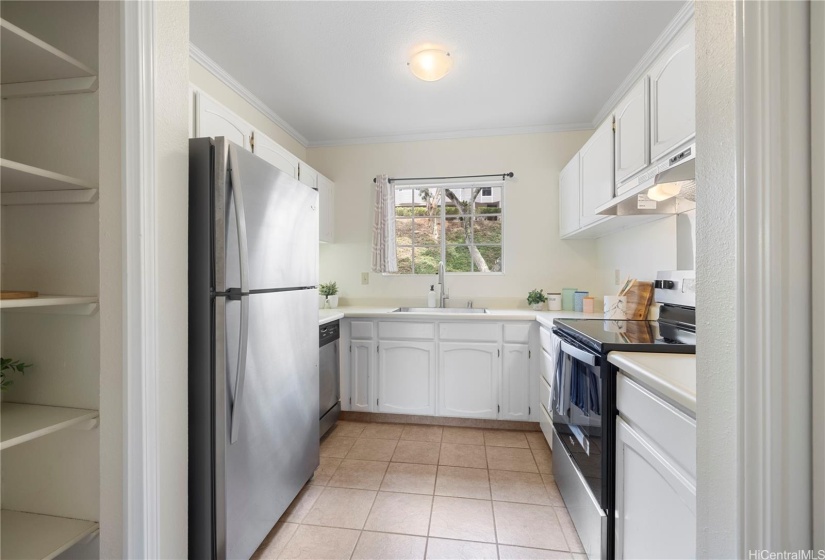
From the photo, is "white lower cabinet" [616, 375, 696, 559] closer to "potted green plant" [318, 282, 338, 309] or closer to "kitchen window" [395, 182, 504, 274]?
"kitchen window" [395, 182, 504, 274]

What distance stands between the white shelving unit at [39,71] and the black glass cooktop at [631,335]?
194 centimetres

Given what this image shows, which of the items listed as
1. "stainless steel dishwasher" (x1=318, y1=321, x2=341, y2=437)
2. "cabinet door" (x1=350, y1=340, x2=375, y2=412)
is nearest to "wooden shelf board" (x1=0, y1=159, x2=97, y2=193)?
"stainless steel dishwasher" (x1=318, y1=321, x2=341, y2=437)

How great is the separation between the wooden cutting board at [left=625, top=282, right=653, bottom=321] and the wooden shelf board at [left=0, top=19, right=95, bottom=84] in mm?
2741

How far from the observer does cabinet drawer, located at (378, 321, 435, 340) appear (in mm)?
2830

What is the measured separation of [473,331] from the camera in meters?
2.78

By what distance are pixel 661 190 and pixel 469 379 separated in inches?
69.2

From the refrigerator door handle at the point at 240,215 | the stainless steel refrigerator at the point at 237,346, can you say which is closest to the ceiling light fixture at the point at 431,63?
the stainless steel refrigerator at the point at 237,346

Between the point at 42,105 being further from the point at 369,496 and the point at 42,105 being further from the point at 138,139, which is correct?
the point at 369,496

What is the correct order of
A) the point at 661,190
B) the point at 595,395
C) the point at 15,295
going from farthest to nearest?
the point at 661,190 < the point at 595,395 < the point at 15,295

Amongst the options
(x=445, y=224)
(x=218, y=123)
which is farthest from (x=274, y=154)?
(x=445, y=224)

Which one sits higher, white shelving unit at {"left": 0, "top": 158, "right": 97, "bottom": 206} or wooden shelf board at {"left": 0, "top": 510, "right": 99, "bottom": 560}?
white shelving unit at {"left": 0, "top": 158, "right": 97, "bottom": 206}

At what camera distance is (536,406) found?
271cm

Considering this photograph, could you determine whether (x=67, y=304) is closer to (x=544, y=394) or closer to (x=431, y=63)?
(x=431, y=63)

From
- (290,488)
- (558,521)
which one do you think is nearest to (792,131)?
(558,521)
